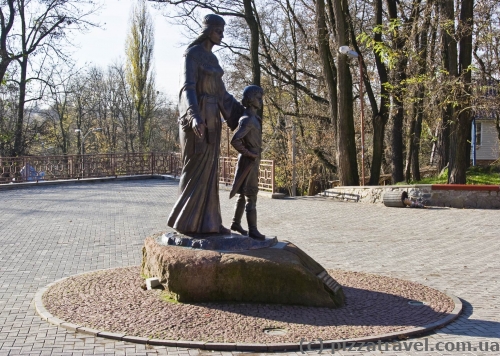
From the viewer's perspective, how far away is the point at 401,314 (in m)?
6.58

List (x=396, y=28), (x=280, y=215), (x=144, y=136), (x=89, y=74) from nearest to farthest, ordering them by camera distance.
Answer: (x=280, y=215) < (x=396, y=28) < (x=89, y=74) < (x=144, y=136)

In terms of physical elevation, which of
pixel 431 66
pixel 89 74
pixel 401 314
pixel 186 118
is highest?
pixel 89 74

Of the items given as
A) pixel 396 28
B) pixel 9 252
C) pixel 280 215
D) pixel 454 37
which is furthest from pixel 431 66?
pixel 9 252

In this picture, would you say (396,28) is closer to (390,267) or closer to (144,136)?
(390,267)

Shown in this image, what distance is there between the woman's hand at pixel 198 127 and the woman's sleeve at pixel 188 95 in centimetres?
8

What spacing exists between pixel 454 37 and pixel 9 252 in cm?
1374

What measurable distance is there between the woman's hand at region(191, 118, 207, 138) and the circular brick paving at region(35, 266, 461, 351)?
1748 millimetres

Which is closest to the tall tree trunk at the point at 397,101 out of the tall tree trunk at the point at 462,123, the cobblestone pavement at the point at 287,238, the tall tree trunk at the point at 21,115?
the tall tree trunk at the point at 462,123

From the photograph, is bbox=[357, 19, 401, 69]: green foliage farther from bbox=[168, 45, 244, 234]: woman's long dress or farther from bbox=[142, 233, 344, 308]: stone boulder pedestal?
bbox=[142, 233, 344, 308]: stone boulder pedestal

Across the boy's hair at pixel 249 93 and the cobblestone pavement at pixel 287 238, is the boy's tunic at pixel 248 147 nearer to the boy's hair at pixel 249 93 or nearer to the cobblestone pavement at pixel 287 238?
the boy's hair at pixel 249 93

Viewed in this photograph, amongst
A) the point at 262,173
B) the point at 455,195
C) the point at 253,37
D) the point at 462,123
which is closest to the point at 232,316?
the point at 455,195

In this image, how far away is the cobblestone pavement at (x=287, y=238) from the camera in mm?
5922

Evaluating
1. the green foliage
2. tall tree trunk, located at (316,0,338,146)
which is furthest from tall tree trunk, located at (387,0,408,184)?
tall tree trunk, located at (316,0,338,146)

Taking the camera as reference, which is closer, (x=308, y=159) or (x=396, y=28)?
(x=396, y=28)
